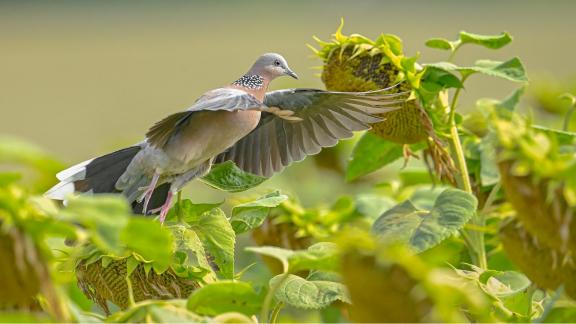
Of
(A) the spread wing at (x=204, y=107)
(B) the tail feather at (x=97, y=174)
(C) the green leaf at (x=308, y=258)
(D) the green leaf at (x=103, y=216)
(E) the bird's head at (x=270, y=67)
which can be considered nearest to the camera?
(D) the green leaf at (x=103, y=216)

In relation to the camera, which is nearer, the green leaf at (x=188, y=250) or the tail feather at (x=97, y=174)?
the green leaf at (x=188, y=250)

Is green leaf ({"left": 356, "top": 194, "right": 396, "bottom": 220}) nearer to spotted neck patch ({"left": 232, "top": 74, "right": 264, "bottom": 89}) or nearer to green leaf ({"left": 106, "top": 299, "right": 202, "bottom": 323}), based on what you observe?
spotted neck patch ({"left": 232, "top": 74, "right": 264, "bottom": 89})

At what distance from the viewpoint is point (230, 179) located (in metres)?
1.25

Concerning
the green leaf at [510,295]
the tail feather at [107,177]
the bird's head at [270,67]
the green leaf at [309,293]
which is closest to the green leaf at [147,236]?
the green leaf at [309,293]

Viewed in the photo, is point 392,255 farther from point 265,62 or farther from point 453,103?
point 265,62

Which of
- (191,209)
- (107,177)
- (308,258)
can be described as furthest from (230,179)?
(308,258)

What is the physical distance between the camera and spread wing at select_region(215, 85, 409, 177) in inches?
59.7

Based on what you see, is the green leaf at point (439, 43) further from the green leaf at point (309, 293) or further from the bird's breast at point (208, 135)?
the green leaf at point (309, 293)

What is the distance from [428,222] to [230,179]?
30 cm

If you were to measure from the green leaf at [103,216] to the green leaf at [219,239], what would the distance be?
417 mm

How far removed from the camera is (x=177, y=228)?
1.05m

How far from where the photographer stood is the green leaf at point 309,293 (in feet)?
2.95

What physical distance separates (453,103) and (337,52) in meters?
0.19

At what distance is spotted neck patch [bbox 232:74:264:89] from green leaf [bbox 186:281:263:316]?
98 cm
